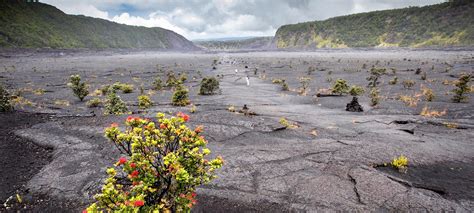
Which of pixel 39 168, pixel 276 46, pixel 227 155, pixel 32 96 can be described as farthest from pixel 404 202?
pixel 276 46

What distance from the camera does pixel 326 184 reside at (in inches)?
299

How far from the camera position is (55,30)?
11031 cm

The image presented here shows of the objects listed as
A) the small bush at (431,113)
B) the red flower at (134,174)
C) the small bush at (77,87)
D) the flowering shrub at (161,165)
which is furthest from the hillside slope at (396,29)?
the red flower at (134,174)

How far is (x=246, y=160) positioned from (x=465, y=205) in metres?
5.96

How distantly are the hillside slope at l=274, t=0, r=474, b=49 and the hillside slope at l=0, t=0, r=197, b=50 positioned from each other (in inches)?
3956

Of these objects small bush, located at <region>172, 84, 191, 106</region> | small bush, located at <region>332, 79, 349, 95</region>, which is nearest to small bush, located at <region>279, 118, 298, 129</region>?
small bush, located at <region>172, 84, 191, 106</region>

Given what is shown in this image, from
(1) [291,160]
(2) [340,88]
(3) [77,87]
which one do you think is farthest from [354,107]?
(3) [77,87]

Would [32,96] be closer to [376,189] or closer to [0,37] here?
[376,189]

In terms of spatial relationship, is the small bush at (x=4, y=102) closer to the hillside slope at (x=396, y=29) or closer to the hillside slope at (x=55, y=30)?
the hillside slope at (x=55, y=30)

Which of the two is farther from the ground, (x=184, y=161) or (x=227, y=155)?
(x=184, y=161)

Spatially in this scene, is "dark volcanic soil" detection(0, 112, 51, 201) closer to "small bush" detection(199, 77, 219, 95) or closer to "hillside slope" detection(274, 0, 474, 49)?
"small bush" detection(199, 77, 219, 95)

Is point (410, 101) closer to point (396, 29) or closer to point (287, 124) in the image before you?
point (287, 124)

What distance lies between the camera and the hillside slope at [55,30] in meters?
86.2

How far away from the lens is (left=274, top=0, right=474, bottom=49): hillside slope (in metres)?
97.1
